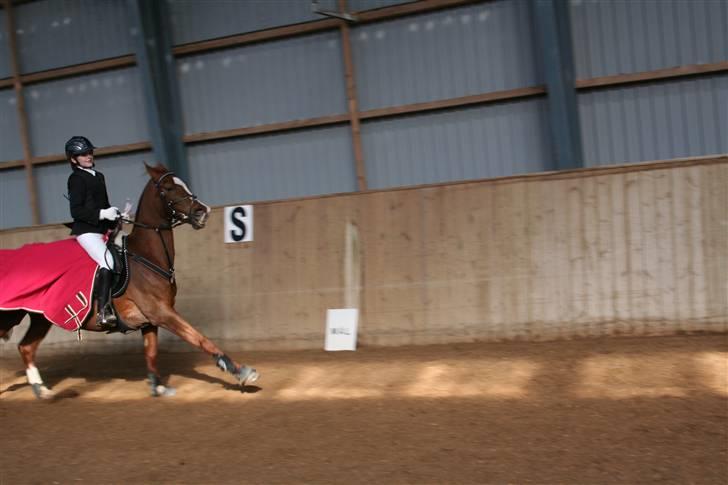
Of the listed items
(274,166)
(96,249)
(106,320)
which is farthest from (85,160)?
(274,166)

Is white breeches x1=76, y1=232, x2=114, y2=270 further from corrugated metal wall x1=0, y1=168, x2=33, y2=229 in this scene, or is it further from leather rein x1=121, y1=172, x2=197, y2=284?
corrugated metal wall x1=0, y1=168, x2=33, y2=229

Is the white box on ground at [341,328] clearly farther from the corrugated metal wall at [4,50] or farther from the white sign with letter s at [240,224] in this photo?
the corrugated metal wall at [4,50]

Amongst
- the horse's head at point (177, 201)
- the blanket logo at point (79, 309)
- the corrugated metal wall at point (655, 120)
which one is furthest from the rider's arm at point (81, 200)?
the corrugated metal wall at point (655, 120)

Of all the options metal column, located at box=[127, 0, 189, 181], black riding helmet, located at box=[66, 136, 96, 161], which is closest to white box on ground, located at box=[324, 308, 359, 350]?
black riding helmet, located at box=[66, 136, 96, 161]

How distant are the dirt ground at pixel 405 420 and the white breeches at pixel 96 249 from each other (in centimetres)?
162

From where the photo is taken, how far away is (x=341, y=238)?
1048cm

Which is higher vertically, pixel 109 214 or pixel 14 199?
pixel 14 199

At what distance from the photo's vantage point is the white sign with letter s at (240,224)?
11.0 metres

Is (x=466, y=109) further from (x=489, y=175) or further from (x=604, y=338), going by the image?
(x=604, y=338)

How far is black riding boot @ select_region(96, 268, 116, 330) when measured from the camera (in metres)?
8.32

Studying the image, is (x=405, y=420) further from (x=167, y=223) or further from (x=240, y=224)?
(x=240, y=224)

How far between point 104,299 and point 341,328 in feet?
10.7

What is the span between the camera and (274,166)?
1270 cm

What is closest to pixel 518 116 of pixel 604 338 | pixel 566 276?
pixel 566 276
